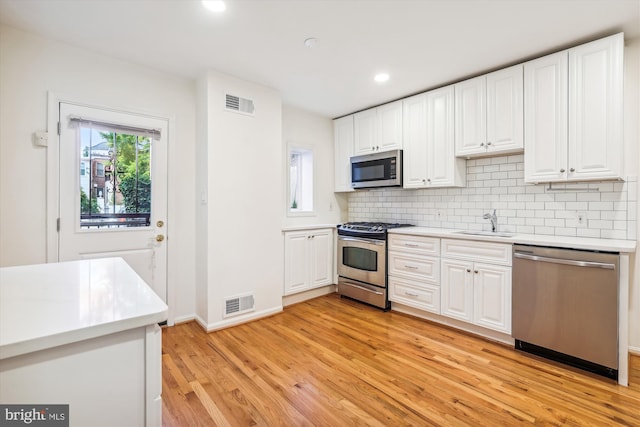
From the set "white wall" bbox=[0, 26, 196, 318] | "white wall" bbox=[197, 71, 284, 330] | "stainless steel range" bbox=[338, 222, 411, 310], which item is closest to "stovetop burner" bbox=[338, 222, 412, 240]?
"stainless steel range" bbox=[338, 222, 411, 310]

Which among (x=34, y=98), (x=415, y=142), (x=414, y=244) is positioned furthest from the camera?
(x=415, y=142)

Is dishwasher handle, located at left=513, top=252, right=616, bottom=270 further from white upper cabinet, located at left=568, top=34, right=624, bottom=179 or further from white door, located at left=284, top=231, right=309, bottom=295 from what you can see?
white door, located at left=284, top=231, right=309, bottom=295

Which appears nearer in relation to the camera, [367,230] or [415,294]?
[415,294]

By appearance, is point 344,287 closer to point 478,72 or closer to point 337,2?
point 478,72

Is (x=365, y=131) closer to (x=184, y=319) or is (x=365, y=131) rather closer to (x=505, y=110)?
(x=505, y=110)

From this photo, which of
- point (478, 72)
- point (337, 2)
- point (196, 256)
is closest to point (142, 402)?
point (337, 2)

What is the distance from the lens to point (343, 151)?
4375 mm

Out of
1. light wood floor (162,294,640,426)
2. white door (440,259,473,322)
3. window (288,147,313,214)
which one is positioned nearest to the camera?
light wood floor (162,294,640,426)

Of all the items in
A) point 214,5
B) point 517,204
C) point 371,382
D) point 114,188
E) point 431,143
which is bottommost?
point 371,382

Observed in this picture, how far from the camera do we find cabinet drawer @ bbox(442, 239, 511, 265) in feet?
8.59

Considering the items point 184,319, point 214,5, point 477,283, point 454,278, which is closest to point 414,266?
point 454,278

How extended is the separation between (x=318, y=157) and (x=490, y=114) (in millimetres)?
2221

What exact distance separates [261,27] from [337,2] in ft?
2.05

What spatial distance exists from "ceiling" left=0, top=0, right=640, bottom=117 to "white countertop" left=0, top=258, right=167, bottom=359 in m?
1.81
